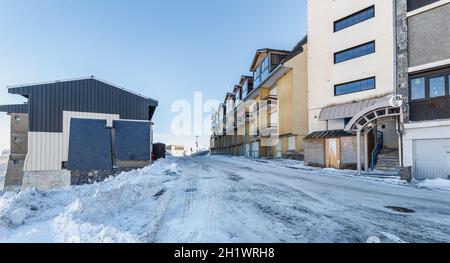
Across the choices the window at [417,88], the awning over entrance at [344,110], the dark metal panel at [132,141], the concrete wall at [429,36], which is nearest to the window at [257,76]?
the awning over entrance at [344,110]

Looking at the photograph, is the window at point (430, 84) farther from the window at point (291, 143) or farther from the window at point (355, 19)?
the window at point (291, 143)

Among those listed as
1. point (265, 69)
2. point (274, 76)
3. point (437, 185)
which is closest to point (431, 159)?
point (437, 185)

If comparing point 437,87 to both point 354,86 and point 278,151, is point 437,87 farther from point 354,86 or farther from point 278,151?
point 278,151

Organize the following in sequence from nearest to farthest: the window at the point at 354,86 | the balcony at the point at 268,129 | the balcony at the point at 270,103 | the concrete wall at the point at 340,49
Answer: the concrete wall at the point at 340,49 < the window at the point at 354,86 < the balcony at the point at 268,129 < the balcony at the point at 270,103

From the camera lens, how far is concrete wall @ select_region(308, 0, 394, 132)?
17334mm

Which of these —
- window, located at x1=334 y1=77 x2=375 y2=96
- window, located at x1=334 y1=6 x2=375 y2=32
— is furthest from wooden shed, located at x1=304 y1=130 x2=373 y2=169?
window, located at x1=334 y1=6 x2=375 y2=32

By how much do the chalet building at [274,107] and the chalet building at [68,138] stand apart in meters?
15.7

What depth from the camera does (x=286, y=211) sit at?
5598mm

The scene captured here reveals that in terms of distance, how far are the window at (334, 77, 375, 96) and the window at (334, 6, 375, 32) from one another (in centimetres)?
509

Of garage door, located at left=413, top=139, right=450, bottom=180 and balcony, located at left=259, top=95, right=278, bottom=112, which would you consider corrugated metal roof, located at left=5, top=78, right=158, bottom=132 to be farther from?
garage door, located at left=413, top=139, right=450, bottom=180

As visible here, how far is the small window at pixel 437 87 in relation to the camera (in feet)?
39.9
